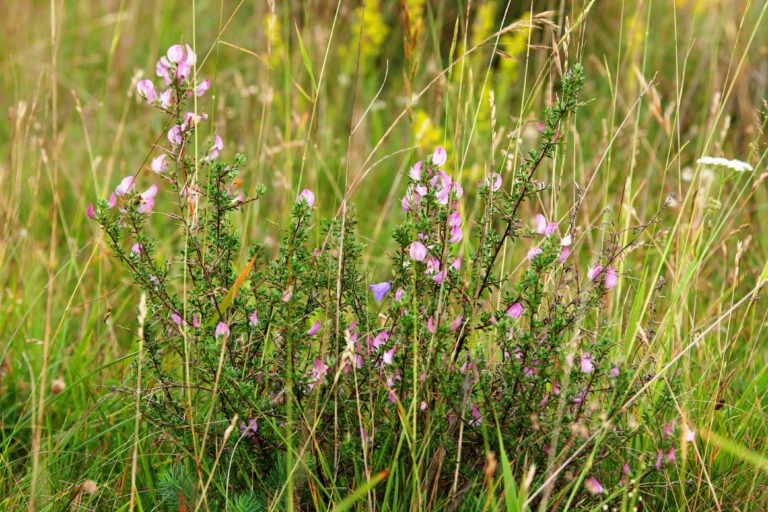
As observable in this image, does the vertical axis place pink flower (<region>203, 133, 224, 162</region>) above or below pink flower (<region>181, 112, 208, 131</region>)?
below

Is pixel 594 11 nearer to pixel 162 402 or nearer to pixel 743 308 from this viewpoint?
pixel 743 308

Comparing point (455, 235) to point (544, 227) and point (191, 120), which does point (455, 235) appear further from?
point (191, 120)

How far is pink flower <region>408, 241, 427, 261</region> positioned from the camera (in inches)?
60.5

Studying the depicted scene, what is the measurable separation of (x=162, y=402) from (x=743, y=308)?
1672mm

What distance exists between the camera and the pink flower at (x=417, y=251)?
5.04 feet

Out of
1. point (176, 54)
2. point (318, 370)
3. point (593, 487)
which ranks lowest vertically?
point (593, 487)

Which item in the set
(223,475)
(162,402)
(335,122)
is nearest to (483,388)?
(223,475)

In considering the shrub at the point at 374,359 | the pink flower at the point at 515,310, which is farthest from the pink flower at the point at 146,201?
the pink flower at the point at 515,310

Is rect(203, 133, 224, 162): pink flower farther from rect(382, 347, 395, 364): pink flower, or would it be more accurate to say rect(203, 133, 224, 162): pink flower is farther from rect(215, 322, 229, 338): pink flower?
rect(382, 347, 395, 364): pink flower

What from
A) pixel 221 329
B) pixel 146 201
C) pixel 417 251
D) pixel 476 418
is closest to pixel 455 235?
pixel 417 251

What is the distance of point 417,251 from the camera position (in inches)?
60.7

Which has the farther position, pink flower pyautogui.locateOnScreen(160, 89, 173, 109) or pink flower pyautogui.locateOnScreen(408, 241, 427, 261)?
pink flower pyautogui.locateOnScreen(160, 89, 173, 109)

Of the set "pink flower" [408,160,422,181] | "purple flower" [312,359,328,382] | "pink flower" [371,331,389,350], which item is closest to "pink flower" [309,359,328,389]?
"purple flower" [312,359,328,382]

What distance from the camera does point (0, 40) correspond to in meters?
4.50
